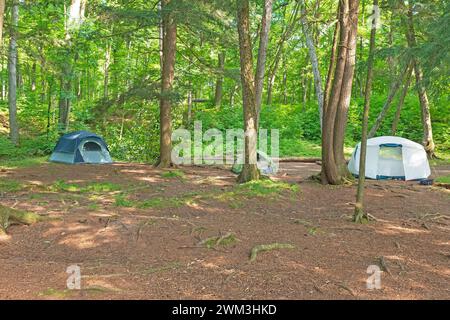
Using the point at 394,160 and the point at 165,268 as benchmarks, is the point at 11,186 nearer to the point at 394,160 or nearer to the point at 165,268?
the point at 165,268

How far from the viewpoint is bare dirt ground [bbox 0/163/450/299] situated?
14.4ft

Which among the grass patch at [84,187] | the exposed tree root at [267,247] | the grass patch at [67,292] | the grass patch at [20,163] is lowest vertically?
the grass patch at [67,292]

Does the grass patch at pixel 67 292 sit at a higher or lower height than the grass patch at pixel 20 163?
lower

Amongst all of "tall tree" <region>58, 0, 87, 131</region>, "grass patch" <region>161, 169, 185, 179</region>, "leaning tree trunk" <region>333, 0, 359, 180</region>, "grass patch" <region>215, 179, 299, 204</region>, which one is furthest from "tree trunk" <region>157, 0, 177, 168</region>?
"leaning tree trunk" <region>333, 0, 359, 180</region>

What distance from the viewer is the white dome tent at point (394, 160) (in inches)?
522

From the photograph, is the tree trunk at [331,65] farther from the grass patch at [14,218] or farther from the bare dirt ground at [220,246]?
the grass patch at [14,218]

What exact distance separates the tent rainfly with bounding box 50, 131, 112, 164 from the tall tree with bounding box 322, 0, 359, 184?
841 centimetres

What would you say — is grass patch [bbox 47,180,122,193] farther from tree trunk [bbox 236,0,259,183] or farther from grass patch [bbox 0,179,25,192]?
tree trunk [bbox 236,0,259,183]

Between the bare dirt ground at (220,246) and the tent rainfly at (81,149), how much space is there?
160 inches

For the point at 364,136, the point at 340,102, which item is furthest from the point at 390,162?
the point at 364,136

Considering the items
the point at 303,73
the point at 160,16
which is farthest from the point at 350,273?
the point at 303,73

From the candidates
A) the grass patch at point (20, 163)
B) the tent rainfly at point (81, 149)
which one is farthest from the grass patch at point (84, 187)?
the tent rainfly at point (81, 149)

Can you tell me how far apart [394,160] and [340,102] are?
3718mm
